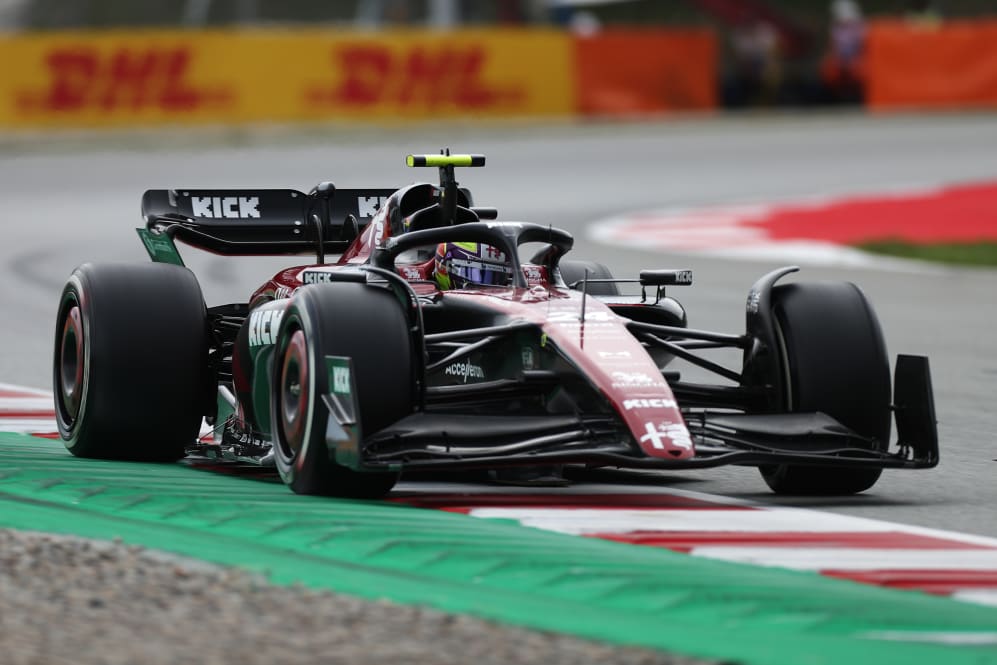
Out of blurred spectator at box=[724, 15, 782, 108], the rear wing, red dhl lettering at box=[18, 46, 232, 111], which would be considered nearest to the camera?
the rear wing

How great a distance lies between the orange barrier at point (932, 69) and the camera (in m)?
35.6

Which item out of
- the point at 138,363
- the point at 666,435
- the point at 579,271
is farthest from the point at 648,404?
the point at 579,271

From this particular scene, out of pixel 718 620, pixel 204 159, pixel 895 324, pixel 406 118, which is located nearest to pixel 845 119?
pixel 406 118

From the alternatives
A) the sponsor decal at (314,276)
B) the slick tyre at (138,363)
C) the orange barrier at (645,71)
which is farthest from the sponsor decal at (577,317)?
the orange barrier at (645,71)

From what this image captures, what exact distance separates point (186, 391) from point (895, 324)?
7113mm

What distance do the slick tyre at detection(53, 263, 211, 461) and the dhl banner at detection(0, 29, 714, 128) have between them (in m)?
22.4

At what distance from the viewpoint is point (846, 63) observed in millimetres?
37188

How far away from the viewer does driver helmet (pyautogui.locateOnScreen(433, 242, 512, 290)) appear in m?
8.11

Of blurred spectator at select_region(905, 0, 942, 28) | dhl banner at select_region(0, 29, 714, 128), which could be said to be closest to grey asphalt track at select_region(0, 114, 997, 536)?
dhl banner at select_region(0, 29, 714, 128)

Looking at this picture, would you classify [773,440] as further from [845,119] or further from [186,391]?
[845,119]

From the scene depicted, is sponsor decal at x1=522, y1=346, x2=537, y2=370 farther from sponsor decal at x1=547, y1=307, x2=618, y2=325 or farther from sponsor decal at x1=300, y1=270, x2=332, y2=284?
sponsor decal at x1=300, y1=270, x2=332, y2=284

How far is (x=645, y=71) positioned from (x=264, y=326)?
27746 millimetres

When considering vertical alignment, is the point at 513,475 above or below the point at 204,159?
below

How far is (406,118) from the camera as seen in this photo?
3253 cm
